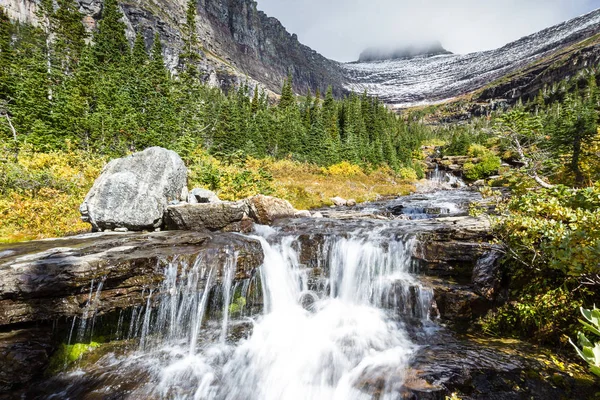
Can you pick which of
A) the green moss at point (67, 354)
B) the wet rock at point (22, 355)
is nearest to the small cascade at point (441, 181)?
the green moss at point (67, 354)

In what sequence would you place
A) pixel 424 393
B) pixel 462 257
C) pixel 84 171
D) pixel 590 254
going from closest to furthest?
1. pixel 590 254
2. pixel 424 393
3. pixel 462 257
4. pixel 84 171

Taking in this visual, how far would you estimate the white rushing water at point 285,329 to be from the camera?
5.35 meters

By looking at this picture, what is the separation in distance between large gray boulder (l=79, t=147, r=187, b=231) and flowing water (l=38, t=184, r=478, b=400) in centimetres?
436

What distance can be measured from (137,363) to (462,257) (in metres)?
8.73

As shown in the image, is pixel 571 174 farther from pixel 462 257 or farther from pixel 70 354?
pixel 70 354

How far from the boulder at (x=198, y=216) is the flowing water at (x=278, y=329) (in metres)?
2.57

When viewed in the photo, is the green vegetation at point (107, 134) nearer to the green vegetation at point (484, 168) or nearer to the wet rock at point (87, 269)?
the wet rock at point (87, 269)

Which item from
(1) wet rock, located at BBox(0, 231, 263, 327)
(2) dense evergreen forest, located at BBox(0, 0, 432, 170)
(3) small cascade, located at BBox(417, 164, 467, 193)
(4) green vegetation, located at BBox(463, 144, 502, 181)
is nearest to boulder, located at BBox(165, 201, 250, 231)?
(1) wet rock, located at BBox(0, 231, 263, 327)

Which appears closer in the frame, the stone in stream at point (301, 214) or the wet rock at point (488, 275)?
the wet rock at point (488, 275)

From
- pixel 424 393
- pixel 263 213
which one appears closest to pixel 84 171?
pixel 263 213

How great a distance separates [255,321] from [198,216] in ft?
15.9

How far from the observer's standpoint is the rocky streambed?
4895 mm

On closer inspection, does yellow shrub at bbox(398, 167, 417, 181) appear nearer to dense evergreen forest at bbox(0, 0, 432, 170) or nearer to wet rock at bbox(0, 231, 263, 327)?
dense evergreen forest at bbox(0, 0, 432, 170)

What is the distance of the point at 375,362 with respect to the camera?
560cm
